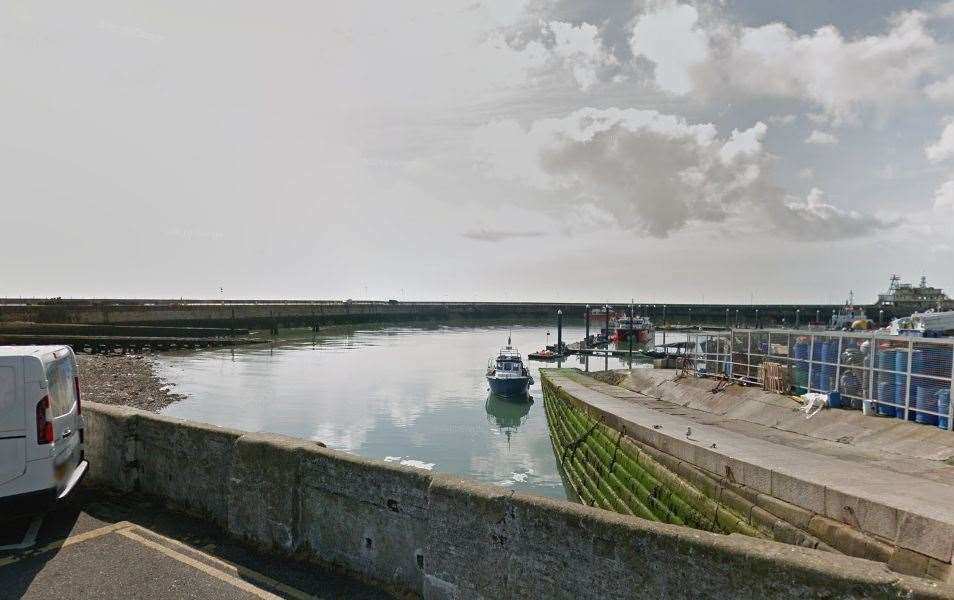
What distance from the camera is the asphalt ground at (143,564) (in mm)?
5633

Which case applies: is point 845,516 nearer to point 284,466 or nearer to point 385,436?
point 284,466

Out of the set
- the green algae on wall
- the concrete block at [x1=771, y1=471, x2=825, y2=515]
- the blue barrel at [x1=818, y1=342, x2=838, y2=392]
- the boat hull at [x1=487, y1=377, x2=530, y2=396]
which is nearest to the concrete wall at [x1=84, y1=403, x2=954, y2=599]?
the concrete block at [x1=771, y1=471, x2=825, y2=515]

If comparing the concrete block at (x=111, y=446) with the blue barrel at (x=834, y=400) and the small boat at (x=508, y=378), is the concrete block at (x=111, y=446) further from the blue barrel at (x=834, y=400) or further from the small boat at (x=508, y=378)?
the small boat at (x=508, y=378)

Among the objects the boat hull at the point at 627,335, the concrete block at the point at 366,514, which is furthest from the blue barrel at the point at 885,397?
the boat hull at the point at 627,335

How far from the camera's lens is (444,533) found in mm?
5227

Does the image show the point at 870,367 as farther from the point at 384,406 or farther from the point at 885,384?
the point at 384,406

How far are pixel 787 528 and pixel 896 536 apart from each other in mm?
1673

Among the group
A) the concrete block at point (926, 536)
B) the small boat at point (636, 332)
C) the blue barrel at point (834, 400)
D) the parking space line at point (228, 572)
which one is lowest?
the small boat at point (636, 332)

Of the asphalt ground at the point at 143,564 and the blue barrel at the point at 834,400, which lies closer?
the asphalt ground at the point at 143,564

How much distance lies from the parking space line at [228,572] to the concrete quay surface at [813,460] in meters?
7.32

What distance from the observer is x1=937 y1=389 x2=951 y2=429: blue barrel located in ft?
40.1

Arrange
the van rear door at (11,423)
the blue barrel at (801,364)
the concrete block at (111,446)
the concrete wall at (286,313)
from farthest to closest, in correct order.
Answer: the concrete wall at (286,313)
the blue barrel at (801,364)
the concrete block at (111,446)
the van rear door at (11,423)

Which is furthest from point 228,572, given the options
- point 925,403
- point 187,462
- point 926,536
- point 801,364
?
point 801,364

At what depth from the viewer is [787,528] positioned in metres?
8.68
